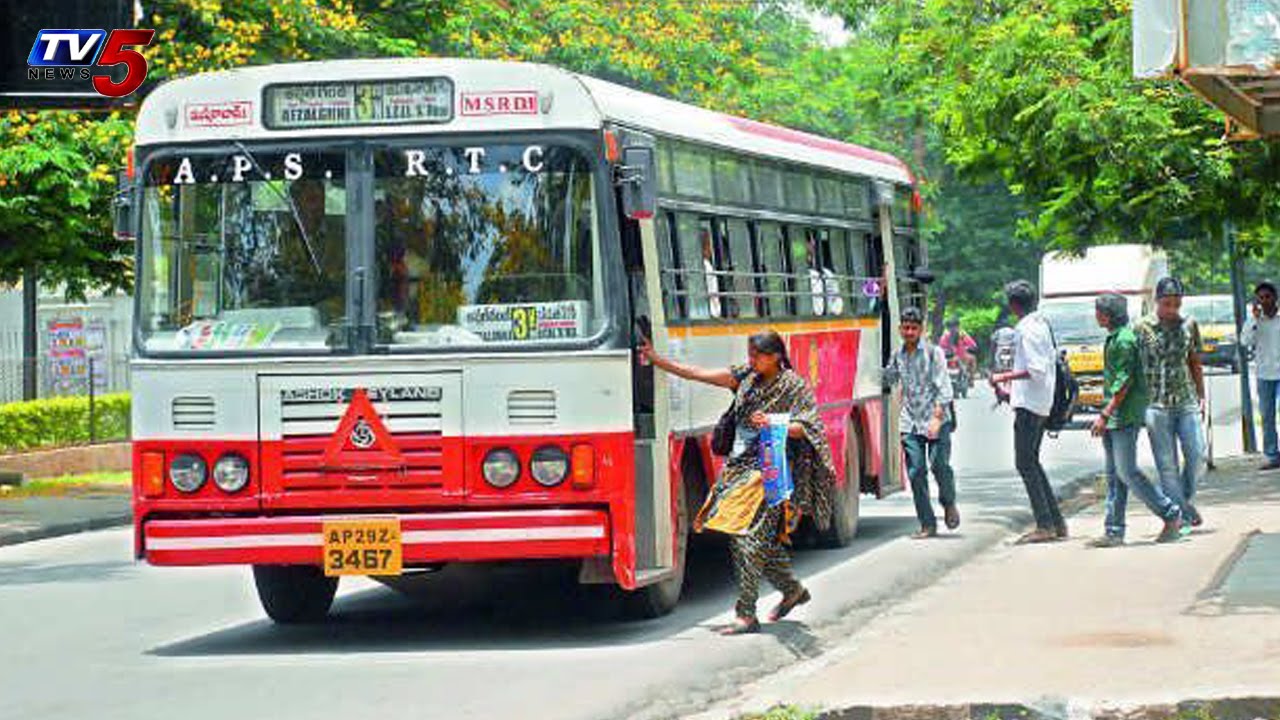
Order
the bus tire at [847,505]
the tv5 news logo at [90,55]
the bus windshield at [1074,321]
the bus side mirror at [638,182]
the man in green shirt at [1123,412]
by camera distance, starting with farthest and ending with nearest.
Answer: the bus windshield at [1074,321]
the tv5 news logo at [90,55]
the bus tire at [847,505]
the man in green shirt at [1123,412]
the bus side mirror at [638,182]

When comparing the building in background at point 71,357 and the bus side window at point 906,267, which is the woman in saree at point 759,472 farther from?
the building in background at point 71,357

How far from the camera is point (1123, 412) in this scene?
61.1 ft

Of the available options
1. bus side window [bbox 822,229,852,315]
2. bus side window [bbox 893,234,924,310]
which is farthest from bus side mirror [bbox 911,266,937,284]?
bus side window [bbox 822,229,852,315]

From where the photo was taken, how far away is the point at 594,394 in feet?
46.1

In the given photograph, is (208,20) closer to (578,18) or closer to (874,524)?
(874,524)

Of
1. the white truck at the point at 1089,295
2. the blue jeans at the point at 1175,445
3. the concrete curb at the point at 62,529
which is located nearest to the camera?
the blue jeans at the point at 1175,445

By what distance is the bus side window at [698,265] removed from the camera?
622 inches

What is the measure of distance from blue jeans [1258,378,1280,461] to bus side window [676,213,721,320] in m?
11.9

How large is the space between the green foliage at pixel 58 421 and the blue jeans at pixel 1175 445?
1802 cm

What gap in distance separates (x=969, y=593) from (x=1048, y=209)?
39.0 ft

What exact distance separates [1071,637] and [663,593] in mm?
2760

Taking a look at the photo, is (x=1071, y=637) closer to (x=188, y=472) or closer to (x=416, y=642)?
(x=416, y=642)

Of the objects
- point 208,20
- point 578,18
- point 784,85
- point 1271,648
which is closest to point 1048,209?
point 208,20

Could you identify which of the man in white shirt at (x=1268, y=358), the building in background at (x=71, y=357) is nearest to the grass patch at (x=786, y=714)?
the man in white shirt at (x=1268, y=358)
